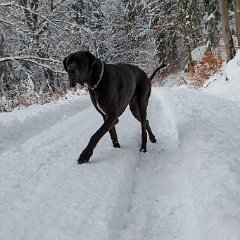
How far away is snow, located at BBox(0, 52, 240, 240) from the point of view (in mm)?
2682

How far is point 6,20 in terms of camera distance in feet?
43.0

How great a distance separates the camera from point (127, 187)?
3.54 meters

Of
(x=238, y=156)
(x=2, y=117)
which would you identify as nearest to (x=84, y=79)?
(x=238, y=156)

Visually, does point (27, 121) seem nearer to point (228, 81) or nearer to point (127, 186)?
point (127, 186)

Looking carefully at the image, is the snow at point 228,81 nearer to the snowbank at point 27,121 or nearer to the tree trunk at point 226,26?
the tree trunk at point 226,26

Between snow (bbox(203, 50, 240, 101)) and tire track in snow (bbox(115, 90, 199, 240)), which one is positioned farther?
snow (bbox(203, 50, 240, 101))

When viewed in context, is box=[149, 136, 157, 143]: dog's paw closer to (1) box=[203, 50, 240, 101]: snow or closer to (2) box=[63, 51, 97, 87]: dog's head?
(2) box=[63, 51, 97, 87]: dog's head

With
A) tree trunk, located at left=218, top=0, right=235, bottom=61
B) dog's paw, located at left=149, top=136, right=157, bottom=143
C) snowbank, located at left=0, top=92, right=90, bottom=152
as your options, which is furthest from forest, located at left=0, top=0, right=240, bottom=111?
dog's paw, located at left=149, top=136, right=157, bottom=143

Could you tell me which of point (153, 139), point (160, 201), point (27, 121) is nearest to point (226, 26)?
point (27, 121)

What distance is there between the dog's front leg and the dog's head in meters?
0.52

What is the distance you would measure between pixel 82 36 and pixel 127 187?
1292 centimetres

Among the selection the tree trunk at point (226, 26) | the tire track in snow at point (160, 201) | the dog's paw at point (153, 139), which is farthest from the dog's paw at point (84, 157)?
the tree trunk at point (226, 26)

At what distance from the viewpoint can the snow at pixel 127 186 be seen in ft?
8.80

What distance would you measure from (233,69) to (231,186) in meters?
10.7
